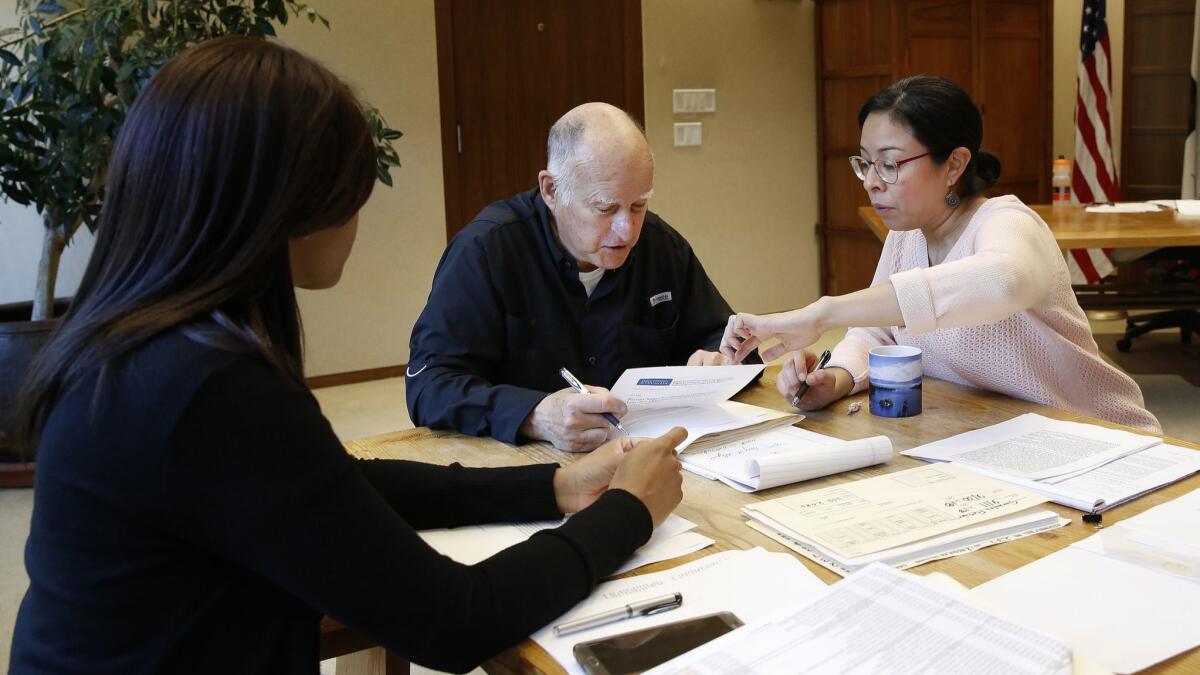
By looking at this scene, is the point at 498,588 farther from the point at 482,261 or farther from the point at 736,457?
the point at 482,261

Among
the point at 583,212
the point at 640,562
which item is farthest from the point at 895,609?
the point at 583,212

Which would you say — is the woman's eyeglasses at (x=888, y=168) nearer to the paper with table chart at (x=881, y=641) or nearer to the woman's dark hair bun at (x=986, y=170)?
the woman's dark hair bun at (x=986, y=170)

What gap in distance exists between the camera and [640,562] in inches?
47.0

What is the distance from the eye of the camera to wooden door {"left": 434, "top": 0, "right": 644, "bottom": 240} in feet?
16.9

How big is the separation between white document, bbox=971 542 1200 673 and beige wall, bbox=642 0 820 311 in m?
4.83

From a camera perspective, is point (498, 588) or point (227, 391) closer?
point (227, 391)

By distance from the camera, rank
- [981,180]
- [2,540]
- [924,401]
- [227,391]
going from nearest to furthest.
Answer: [227,391]
[924,401]
[981,180]
[2,540]

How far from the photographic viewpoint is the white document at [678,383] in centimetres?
165

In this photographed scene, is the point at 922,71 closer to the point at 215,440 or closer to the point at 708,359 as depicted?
the point at 708,359

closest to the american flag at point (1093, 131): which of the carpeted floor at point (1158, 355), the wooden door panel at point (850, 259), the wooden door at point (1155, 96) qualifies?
the wooden door at point (1155, 96)

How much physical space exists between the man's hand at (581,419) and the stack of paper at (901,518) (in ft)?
1.16

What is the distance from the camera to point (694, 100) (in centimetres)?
588

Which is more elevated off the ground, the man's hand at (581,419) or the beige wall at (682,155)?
the beige wall at (682,155)

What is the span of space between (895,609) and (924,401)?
2.95 ft
